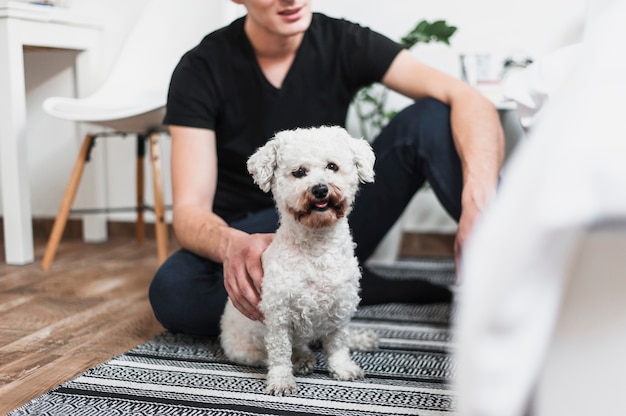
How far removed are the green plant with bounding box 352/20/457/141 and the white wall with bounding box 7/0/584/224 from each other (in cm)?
17

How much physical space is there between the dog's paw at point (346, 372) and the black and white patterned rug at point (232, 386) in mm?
13

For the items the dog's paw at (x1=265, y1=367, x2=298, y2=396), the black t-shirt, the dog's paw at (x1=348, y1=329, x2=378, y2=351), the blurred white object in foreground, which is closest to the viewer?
the blurred white object in foreground

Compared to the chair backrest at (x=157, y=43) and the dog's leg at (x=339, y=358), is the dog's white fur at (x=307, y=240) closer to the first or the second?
the dog's leg at (x=339, y=358)

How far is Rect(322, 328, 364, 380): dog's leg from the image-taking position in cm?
126

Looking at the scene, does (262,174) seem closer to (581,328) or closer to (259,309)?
(259,309)

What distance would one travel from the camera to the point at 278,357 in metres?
1.19

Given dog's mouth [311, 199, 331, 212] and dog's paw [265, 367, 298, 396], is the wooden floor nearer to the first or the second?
dog's paw [265, 367, 298, 396]

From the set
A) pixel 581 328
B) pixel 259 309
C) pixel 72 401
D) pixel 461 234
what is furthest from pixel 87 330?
pixel 581 328

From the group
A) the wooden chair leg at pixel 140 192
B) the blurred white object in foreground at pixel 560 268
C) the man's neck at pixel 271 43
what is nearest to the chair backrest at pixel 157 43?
the wooden chair leg at pixel 140 192

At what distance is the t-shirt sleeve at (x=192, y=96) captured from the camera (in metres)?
1.51

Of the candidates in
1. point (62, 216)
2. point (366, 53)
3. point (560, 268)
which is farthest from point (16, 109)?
point (560, 268)

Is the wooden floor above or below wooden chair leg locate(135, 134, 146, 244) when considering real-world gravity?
below

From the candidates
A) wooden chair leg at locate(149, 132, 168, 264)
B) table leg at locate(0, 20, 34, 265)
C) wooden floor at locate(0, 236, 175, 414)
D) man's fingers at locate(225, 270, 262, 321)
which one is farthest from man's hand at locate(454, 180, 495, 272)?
table leg at locate(0, 20, 34, 265)

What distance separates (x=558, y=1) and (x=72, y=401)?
74.2 inches
